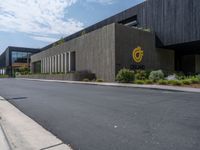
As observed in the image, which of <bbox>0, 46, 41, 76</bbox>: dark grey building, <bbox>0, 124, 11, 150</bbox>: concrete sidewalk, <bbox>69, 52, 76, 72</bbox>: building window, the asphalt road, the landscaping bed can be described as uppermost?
<bbox>0, 46, 41, 76</bbox>: dark grey building

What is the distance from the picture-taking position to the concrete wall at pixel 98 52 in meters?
27.4

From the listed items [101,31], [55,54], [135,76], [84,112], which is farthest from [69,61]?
[84,112]

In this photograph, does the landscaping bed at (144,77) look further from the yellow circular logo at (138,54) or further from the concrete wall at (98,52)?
the yellow circular logo at (138,54)

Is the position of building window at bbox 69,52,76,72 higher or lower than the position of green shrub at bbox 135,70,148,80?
higher

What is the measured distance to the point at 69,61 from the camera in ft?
131

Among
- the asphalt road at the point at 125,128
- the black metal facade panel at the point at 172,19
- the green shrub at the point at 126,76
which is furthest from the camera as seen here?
the black metal facade panel at the point at 172,19

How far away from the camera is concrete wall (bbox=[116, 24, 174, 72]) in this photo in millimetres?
27188

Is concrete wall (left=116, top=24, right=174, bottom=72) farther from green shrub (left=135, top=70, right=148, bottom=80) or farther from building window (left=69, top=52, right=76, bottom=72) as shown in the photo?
building window (left=69, top=52, right=76, bottom=72)

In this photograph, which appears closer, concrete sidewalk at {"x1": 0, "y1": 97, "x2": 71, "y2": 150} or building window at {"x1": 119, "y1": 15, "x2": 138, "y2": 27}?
concrete sidewalk at {"x1": 0, "y1": 97, "x2": 71, "y2": 150}

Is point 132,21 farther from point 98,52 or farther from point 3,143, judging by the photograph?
point 3,143

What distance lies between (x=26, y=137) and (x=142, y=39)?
2628cm

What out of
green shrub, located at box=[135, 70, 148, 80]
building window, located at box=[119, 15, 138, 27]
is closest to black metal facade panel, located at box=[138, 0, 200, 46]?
building window, located at box=[119, 15, 138, 27]

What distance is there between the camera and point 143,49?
29984 millimetres

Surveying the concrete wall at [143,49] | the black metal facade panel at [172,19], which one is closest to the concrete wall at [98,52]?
the concrete wall at [143,49]
